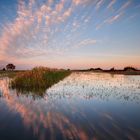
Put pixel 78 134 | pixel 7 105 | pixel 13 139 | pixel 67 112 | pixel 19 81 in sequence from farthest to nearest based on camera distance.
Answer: pixel 19 81 < pixel 7 105 < pixel 67 112 < pixel 78 134 < pixel 13 139

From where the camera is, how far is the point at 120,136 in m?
6.78

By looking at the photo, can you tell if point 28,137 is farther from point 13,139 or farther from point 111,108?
Answer: point 111,108

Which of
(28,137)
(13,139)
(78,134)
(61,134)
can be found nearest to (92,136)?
(78,134)

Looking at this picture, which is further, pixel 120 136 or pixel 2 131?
pixel 2 131

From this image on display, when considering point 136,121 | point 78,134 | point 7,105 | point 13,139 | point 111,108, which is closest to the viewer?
point 13,139

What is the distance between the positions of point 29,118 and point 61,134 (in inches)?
107

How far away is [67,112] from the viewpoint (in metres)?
10.3

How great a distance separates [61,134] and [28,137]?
1051 millimetres

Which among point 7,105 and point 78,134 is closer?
point 78,134

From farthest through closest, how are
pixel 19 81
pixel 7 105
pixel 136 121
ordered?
pixel 19 81, pixel 7 105, pixel 136 121

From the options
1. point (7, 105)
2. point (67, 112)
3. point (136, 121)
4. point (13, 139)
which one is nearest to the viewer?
point (13, 139)

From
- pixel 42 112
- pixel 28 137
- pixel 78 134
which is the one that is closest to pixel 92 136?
pixel 78 134

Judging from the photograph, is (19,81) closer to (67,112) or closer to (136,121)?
(67,112)

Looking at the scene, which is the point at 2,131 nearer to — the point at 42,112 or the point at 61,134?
the point at 61,134
